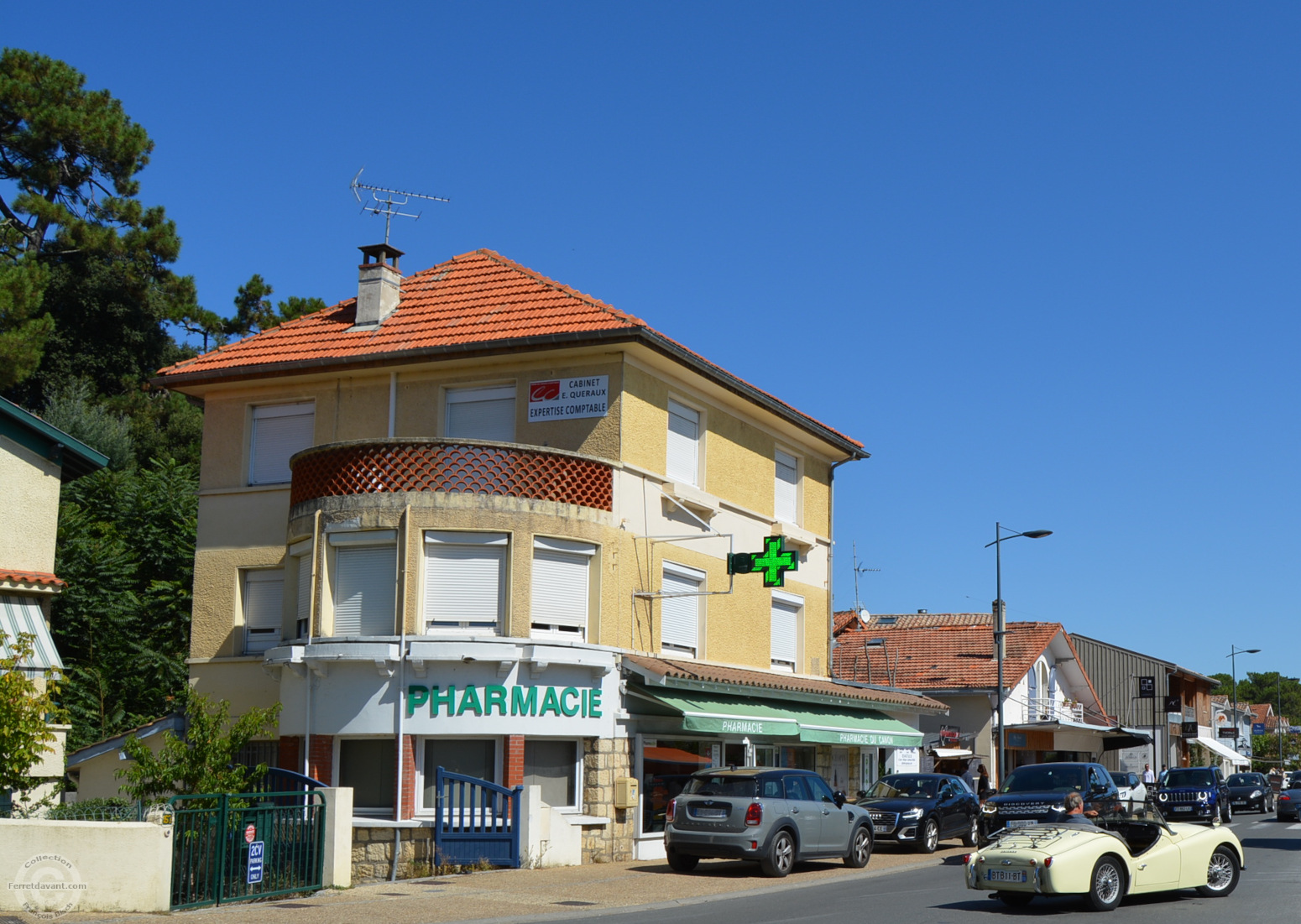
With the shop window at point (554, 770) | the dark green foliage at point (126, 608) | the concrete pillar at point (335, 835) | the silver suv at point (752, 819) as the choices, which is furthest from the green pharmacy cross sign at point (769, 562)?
the dark green foliage at point (126, 608)

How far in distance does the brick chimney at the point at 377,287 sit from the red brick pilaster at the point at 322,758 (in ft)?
27.2

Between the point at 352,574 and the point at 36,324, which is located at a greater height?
the point at 36,324

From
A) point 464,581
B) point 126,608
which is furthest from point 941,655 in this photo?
point 464,581

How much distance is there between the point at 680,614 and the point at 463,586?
17.0ft

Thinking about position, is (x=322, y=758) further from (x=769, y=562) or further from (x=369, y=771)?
(x=769, y=562)

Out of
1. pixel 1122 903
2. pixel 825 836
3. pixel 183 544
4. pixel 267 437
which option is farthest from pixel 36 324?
pixel 1122 903

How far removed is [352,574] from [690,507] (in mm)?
6590

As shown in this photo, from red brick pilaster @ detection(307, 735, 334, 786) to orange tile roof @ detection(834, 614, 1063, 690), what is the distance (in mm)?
25233

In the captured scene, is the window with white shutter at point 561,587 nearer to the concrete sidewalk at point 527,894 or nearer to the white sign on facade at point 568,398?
the white sign on facade at point 568,398

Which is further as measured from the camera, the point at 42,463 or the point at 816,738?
the point at 816,738

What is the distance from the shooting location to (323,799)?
1695cm

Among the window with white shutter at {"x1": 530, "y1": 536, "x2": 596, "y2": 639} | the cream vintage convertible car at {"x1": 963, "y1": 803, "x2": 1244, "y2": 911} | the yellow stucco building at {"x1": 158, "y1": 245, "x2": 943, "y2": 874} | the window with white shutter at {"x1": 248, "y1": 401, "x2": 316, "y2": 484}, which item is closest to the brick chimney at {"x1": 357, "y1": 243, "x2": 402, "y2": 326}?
the yellow stucco building at {"x1": 158, "y1": 245, "x2": 943, "y2": 874}

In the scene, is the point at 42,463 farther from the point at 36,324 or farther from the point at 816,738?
the point at 36,324

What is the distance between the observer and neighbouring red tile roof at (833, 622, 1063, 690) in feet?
147
